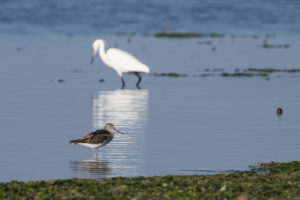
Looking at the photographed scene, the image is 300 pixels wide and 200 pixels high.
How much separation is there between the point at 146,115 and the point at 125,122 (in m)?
1.03

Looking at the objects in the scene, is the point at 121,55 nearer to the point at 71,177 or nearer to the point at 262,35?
the point at 71,177

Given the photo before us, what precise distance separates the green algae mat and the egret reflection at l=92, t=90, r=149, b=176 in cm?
122

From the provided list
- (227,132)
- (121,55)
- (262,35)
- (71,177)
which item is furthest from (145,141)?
(262,35)

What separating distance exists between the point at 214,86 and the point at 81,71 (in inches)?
204

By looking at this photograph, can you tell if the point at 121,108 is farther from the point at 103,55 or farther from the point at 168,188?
the point at 168,188

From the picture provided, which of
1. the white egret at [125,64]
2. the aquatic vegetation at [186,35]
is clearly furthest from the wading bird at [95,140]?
the aquatic vegetation at [186,35]

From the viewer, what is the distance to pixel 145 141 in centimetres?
1488

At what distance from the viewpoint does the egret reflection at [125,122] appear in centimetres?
1312

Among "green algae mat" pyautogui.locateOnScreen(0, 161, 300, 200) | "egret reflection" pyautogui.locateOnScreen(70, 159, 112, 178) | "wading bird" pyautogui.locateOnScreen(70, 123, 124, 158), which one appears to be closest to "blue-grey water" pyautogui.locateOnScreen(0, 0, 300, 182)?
"egret reflection" pyautogui.locateOnScreen(70, 159, 112, 178)

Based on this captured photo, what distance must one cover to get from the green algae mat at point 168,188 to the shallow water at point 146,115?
38.7 inches

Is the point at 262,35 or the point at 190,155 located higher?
the point at 262,35

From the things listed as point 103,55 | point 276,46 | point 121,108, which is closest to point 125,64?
point 103,55

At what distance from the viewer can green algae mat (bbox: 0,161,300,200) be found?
1009cm

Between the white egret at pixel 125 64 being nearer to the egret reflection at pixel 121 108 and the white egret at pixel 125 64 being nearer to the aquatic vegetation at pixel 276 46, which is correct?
the egret reflection at pixel 121 108
